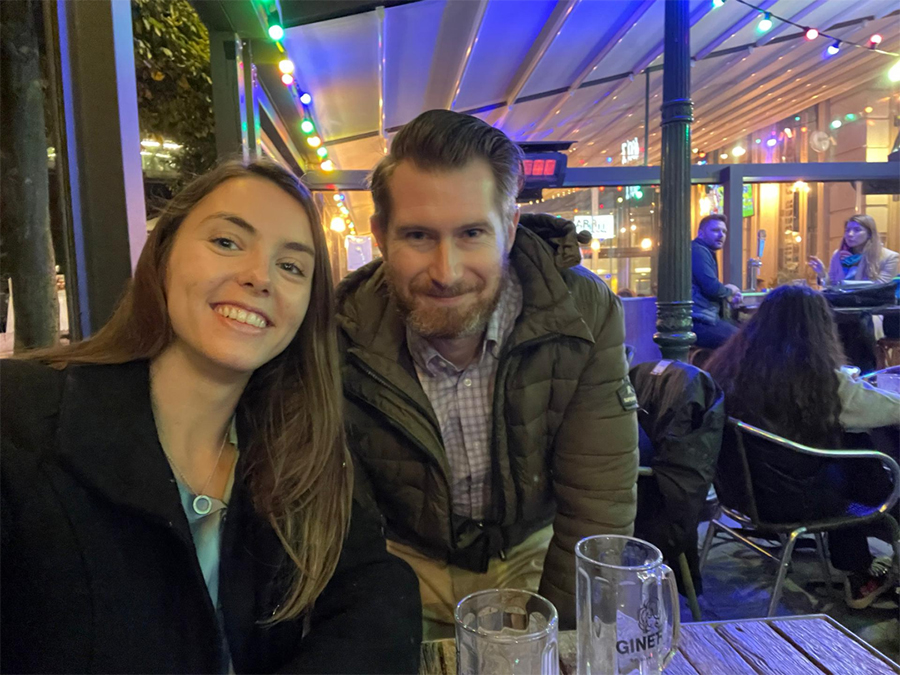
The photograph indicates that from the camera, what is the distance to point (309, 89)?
4.59 metres

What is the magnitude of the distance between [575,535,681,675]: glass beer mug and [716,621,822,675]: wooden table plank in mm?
295

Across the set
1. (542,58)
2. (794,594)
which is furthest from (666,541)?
(542,58)

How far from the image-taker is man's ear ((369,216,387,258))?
1.70 m

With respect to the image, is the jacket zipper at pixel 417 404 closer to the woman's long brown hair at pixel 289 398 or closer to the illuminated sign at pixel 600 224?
the woman's long brown hair at pixel 289 398

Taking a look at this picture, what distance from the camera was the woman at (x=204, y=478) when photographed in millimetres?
893

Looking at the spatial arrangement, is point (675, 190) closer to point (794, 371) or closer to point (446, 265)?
point (794, 371)

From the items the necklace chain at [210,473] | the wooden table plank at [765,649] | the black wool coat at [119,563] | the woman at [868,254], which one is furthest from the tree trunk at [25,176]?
the woman at [868,254]

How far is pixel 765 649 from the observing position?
3.24ft

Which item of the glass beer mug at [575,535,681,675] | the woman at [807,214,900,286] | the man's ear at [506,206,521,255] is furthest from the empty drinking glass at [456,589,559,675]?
the woman at [807,214,900,286]

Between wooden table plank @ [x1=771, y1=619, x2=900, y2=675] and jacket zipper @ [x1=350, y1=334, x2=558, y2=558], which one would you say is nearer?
wooden table plank @ [x1=771, y1=619, x2=900, y2=675]

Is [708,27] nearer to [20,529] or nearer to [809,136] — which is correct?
[809,136]

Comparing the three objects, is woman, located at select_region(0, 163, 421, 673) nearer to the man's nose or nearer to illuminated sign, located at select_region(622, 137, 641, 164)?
the man's nose

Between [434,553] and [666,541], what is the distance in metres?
0.85

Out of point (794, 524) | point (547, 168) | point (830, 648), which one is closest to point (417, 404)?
point (830, 648)
